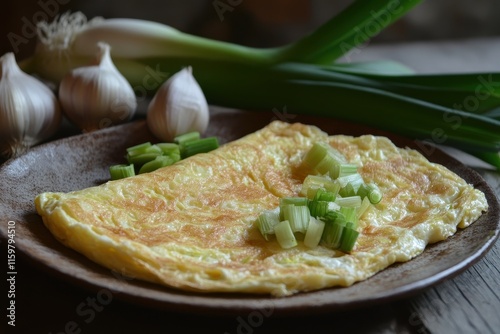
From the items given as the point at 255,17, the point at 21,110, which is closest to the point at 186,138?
the point at 21,110

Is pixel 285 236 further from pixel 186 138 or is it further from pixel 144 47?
pixel 144 47

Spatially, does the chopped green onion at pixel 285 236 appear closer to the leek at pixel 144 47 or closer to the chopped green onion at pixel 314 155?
the chopped green onion at pixel 314 155

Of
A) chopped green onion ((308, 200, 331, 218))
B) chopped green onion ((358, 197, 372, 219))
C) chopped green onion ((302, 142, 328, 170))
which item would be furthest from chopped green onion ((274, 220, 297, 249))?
chopped green onion ((302, 142, 328, 170))

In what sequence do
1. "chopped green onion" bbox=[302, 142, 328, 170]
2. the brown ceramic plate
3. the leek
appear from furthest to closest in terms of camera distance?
the leek
"chopped green onion" bbox=[302, 142, 328, 170]
the brown ceramic plate

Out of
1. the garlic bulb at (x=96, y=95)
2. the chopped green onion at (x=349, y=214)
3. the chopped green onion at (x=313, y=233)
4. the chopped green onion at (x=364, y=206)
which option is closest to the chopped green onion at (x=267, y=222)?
the chopped green onion at (x=313, y=233)

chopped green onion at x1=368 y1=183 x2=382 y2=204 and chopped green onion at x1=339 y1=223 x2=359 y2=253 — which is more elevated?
chopped green onion at x1=368 y1=183 x2=382 y2=204

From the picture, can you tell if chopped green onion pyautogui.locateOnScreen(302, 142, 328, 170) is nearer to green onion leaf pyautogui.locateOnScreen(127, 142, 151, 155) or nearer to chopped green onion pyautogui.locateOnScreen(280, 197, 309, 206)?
chopped green onion pyautogui.locateOnScreen(280, 197, 309, 206)

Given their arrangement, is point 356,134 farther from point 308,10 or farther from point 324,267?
point 308,10
